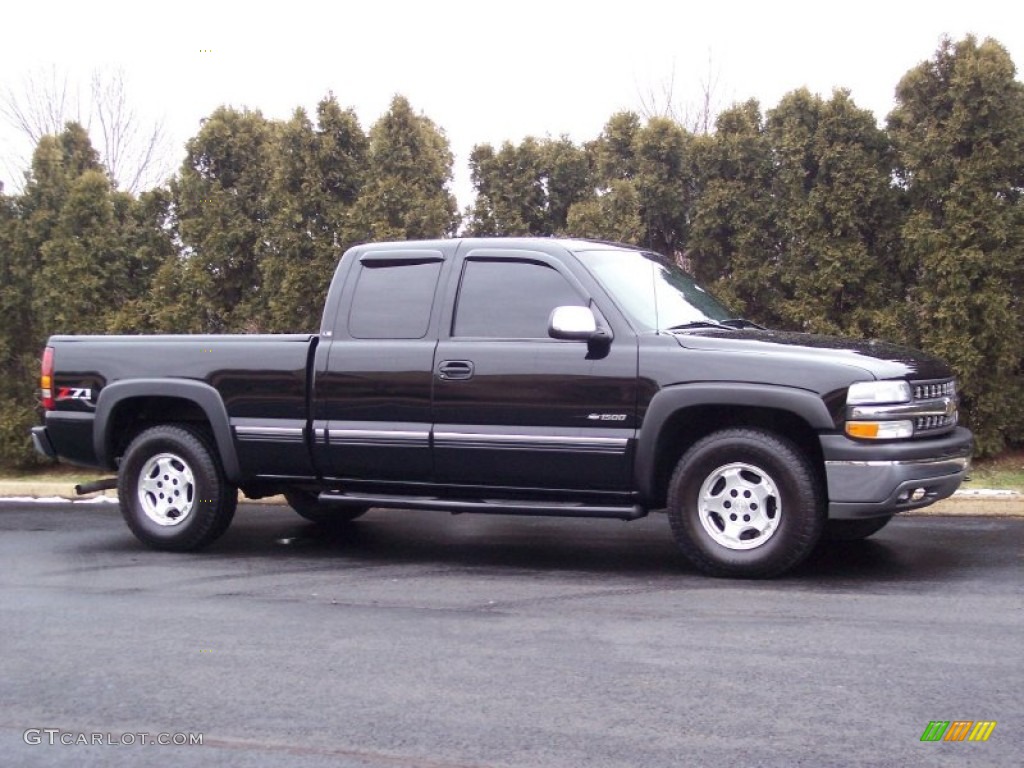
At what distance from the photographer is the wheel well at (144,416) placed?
311 inches

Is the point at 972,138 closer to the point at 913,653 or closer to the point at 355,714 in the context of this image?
the point at 913,653

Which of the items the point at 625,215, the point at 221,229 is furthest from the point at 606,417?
the point at 221,229

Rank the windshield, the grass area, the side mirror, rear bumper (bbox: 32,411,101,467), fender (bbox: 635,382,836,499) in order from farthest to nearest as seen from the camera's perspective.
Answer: the grass area
rear bumper (bbox: 32,411,101,467)
the windshield
the side mirror
fender (bbox: 635,382,836,499)

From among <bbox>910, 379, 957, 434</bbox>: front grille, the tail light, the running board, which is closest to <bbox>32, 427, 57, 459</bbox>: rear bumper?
the tail light

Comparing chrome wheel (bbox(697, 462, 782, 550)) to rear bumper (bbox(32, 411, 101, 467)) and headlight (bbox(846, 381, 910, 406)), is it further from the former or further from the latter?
rear bumper (bbox(32, 411, 101, 467))

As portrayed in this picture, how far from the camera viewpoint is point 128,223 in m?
13.8

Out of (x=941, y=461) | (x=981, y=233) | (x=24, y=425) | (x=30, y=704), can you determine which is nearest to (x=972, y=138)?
(x=981, y=233)

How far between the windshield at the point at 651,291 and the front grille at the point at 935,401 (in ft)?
4.60

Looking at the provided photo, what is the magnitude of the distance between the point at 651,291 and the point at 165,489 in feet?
12.2

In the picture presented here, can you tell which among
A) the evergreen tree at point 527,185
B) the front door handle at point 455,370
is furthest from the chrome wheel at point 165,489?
the evergreen tree at point 527,185

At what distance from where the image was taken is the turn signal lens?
6.02 metres

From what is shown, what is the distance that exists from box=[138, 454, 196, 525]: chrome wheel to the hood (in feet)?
12.1

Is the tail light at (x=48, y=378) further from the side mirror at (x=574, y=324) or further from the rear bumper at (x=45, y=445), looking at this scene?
the side mirror at (x=574, y=324)

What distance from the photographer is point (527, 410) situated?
6.71 meters
